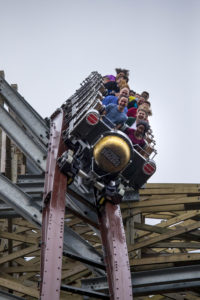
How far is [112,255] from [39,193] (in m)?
4.17

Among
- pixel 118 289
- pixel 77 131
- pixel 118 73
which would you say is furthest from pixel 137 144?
pixel 118 73

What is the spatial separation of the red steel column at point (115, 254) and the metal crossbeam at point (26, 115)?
2403 mm

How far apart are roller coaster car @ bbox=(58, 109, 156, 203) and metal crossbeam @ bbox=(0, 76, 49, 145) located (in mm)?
1272

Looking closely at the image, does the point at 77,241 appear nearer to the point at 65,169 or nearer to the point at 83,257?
the point at 83,257

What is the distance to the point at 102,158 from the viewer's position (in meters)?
9.06

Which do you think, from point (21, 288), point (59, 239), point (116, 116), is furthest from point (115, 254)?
point (21, 288)

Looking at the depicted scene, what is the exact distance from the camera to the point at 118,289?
8188 mm

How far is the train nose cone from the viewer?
351 inches

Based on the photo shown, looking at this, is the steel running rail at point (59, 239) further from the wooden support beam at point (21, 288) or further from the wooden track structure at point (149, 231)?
the wooden support beam at point (21, 288)

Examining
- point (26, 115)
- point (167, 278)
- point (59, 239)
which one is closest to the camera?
point (59, 239)

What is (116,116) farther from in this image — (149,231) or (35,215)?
(149,231)

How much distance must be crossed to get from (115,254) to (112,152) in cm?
140

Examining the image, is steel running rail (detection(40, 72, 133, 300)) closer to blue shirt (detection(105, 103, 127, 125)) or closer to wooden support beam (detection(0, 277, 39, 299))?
blue shirt (detection(105, 103, 127, 125))

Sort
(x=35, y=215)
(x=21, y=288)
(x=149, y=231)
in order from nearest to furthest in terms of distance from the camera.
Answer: (x=35, y=215) < (x=21, y=288) < (x=149, y=231)
